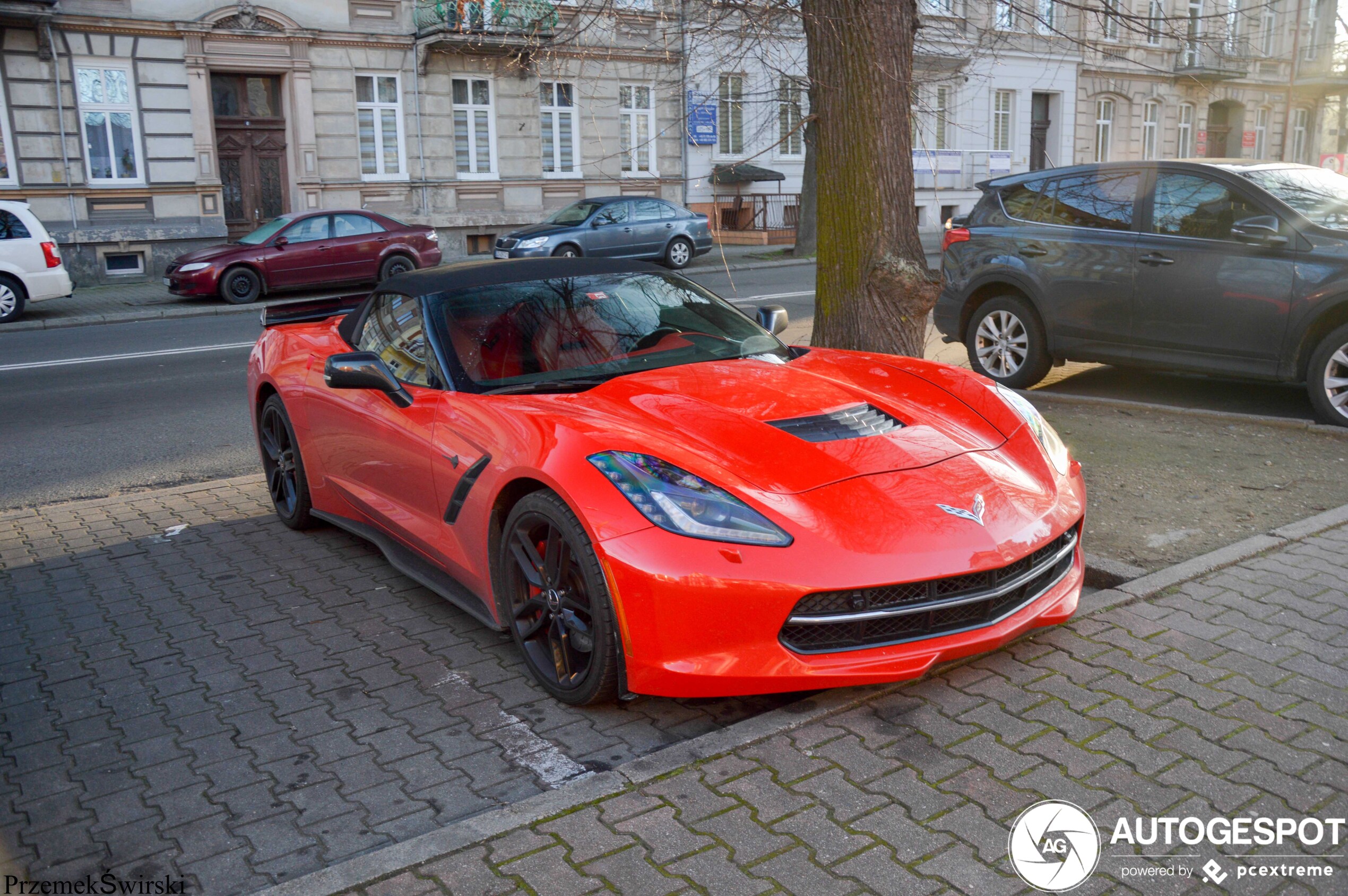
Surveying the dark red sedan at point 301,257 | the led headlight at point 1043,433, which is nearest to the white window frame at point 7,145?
the dark red sedan at point 301,257

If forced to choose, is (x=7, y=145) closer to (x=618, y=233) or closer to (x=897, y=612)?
(x=618, y=233)

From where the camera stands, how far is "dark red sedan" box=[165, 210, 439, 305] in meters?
18.2

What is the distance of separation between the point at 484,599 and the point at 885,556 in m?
1.59

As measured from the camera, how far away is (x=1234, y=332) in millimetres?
7281

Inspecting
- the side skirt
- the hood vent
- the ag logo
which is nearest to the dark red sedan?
the side skirt

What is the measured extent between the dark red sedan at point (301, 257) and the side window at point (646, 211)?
4507 mm

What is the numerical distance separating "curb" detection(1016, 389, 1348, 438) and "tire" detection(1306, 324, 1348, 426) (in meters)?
0.08

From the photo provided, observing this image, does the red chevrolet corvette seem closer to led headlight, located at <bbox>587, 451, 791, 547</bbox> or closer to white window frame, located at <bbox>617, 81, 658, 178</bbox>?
led headlight, located at <bbox>587, 451, 791, 547</bbox>

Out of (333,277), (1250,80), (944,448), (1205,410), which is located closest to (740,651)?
(944,448)

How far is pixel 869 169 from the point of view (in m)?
6.61

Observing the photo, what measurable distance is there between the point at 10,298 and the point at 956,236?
14.4m

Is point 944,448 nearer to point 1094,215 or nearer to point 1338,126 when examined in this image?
point 1094,215

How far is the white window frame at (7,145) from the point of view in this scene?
20.4 metres

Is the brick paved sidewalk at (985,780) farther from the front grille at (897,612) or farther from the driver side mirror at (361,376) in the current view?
Result: the driver side mirror at (361,376)
